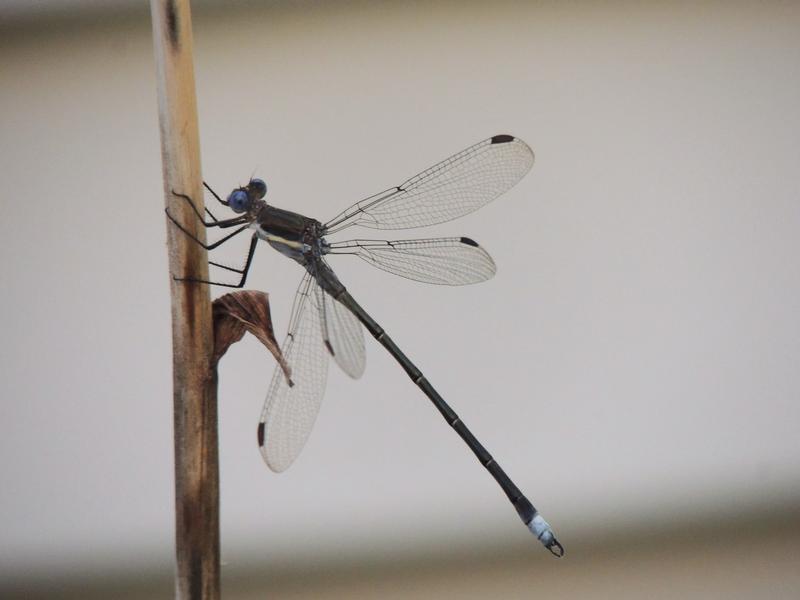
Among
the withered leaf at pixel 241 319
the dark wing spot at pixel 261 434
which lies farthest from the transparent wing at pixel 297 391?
the withered leaf at pixel 241 319

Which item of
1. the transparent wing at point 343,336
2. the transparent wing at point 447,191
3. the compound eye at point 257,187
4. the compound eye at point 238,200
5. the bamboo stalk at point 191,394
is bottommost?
the bamboo stalk at point 191,394

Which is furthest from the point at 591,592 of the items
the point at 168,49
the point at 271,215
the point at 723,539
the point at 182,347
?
the point at 168,49

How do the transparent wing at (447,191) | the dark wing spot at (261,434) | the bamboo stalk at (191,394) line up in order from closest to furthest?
the bamboo stalk at (191,394), the dark wing spot at (261,434), the transparent wing at (447,191)

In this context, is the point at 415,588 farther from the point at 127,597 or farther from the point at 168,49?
the point at 168,49

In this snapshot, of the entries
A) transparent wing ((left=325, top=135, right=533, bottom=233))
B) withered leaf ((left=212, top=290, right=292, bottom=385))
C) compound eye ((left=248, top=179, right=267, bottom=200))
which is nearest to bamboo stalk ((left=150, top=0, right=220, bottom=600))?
withered leaf ((left=212, top=290, right=292, bottom=385))

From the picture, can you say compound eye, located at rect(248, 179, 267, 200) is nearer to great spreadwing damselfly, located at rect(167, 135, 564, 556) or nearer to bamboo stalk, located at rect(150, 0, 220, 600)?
great spreadwing damselfly, located at rect(167, 135, 564, 556)

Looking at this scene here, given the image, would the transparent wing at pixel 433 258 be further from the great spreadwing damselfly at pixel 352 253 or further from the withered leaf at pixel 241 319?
the withered leaf at pixel 241 319

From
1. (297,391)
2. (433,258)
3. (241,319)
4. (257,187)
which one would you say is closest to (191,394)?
(241,319)
